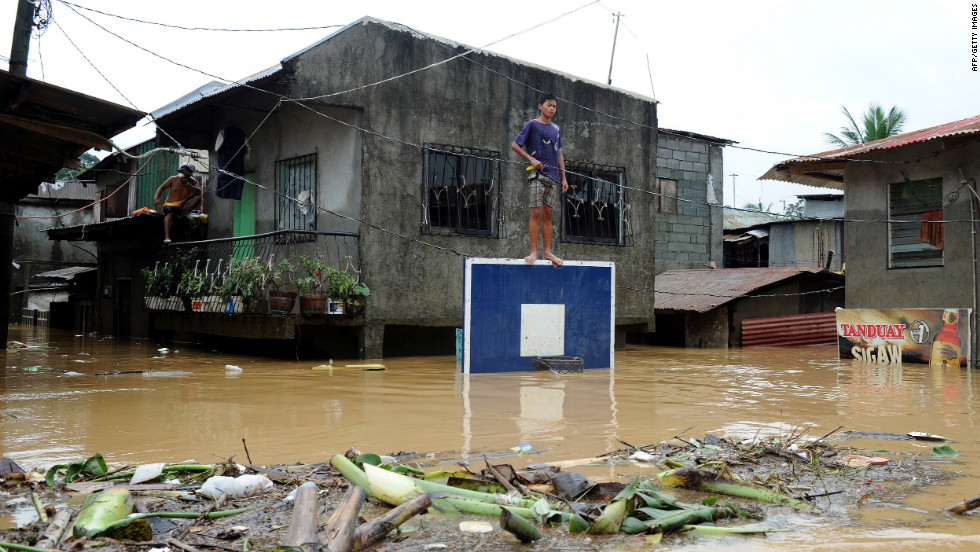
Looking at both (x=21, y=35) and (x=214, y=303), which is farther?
(x=214, y=303)

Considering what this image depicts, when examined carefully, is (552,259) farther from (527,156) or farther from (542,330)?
(527,156)

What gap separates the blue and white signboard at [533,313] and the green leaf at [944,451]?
19.6 ft

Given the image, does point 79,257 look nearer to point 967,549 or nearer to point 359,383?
point 359,383

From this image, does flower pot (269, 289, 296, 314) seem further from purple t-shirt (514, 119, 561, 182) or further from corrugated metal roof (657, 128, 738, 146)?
corrugated metal roof (657, 128, 738, 146)

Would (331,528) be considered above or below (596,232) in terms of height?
below

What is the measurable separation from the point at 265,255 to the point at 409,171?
2.80 meters

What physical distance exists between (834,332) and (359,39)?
11.4 meters

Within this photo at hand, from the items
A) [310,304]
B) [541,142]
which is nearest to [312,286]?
[310,304]

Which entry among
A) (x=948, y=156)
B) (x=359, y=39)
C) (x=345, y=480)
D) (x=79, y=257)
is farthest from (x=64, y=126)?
(x=79, y=257)

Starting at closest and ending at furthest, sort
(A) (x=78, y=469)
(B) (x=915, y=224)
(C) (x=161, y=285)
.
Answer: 1. (A) (x=78, y=469)
2. (B) (x=915, y=224)
3. (C) (x=161, y=285)

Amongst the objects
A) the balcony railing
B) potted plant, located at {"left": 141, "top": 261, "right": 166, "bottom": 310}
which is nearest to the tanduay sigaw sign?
the balcony railing

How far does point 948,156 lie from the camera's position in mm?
11586

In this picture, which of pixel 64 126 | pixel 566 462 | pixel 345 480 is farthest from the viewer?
pixel 64 126

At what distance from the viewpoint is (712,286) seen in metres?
16.6
